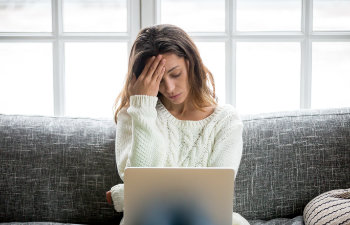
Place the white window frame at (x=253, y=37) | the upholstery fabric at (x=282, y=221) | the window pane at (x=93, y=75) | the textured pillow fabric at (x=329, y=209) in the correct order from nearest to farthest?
1. the textured pillow fabric at (x=329, y=209)
2. the upholstery fabric at (x=282, y=221)
3. the white window frame at (x=253, y=37)
4. the window pane at (x=93, y=75)

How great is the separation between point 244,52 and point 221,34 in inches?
6.6

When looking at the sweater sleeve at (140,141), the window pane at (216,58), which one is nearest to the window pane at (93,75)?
the window pane at (216,58)

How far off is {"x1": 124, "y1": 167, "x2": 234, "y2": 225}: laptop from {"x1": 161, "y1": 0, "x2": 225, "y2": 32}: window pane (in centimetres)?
130

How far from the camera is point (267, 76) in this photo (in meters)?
2.32

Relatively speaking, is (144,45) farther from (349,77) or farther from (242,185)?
(349,77)

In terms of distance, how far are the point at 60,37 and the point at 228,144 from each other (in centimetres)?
113

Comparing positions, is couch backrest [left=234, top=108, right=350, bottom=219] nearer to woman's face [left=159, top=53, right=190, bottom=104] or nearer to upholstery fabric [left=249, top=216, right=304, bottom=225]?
upholstery fabric [left=249, top=216, right=304, bottom=225]

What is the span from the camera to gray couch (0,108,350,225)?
1801mm

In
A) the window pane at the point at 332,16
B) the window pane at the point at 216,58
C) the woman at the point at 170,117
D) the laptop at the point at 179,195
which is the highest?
the window pane at the point at 332,16

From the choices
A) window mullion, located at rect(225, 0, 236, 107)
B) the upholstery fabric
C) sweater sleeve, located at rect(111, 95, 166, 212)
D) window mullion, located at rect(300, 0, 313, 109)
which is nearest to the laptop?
sweater sleeve, located at rect(111, 95, 166, 212)

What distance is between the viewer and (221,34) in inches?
87.6

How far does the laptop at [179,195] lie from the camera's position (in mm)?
1106

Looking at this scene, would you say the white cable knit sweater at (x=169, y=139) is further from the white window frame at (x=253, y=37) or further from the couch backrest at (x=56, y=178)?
the white window frame at (x=253, y=37)

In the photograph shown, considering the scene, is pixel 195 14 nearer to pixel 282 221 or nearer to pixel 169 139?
pixel 169 139
